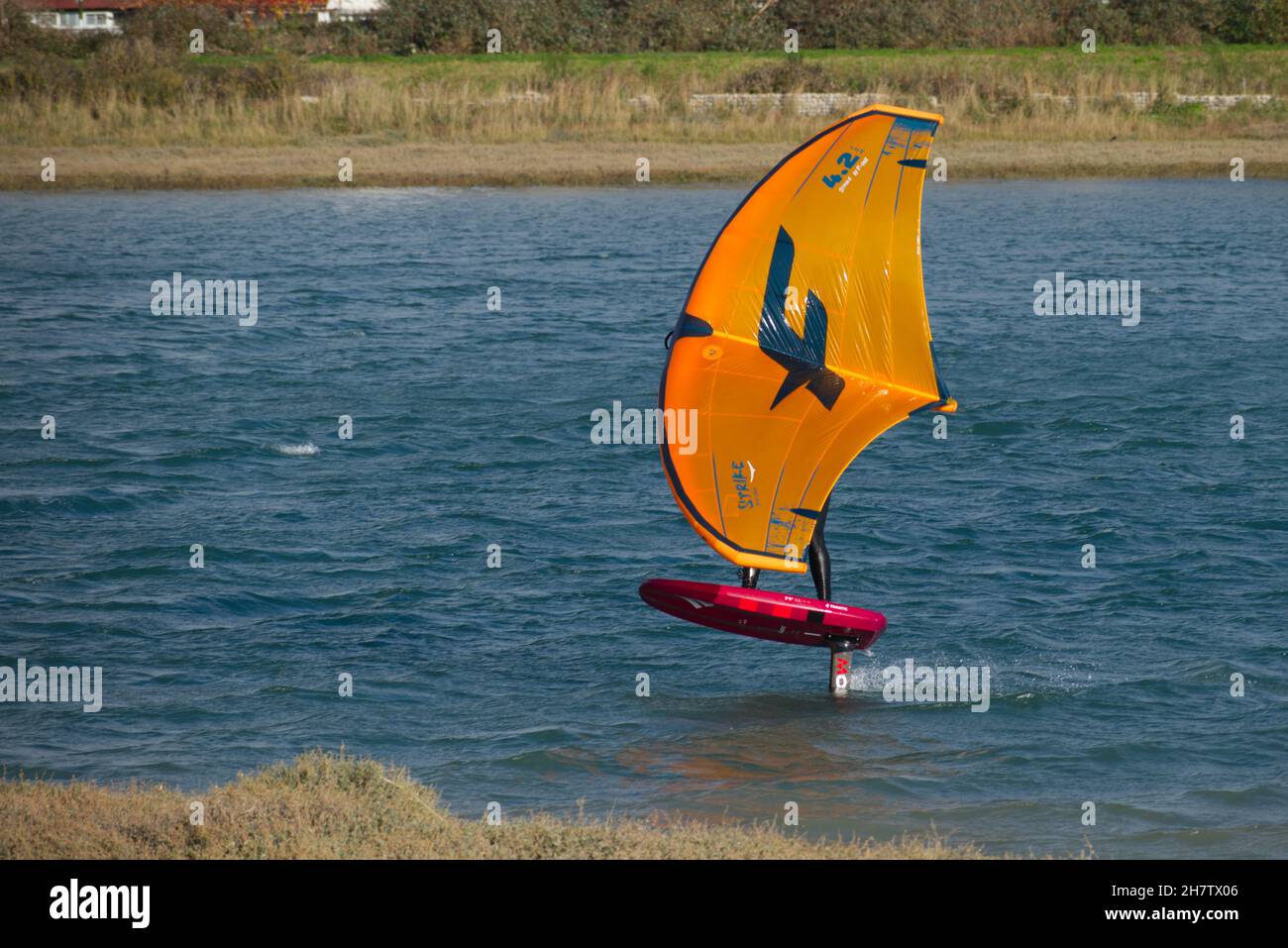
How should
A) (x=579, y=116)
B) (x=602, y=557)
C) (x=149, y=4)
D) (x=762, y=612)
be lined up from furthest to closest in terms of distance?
(x=149, y=4)
(x=579, y=116)
(x=602, y=557)
(x=762, y=612)

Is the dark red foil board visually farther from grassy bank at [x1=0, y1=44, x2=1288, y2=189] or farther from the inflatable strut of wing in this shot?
grassy bank at [x1=0, y1=44, x2=1288, y2=189]

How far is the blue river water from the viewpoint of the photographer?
10727 mm

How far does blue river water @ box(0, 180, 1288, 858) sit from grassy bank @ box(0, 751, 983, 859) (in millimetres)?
1129

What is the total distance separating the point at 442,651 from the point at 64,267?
20500 millimetres

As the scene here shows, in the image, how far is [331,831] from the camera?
8.29m

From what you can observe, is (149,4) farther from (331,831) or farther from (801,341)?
(331,831)

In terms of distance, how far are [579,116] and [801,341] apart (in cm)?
3359

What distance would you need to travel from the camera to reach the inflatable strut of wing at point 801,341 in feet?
38.3

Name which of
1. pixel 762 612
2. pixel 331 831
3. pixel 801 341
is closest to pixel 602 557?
pixel 801 341

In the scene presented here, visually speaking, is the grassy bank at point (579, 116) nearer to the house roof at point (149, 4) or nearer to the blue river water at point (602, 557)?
the blue river water at point (602, 557)

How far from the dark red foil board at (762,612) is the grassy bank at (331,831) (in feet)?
7.25
